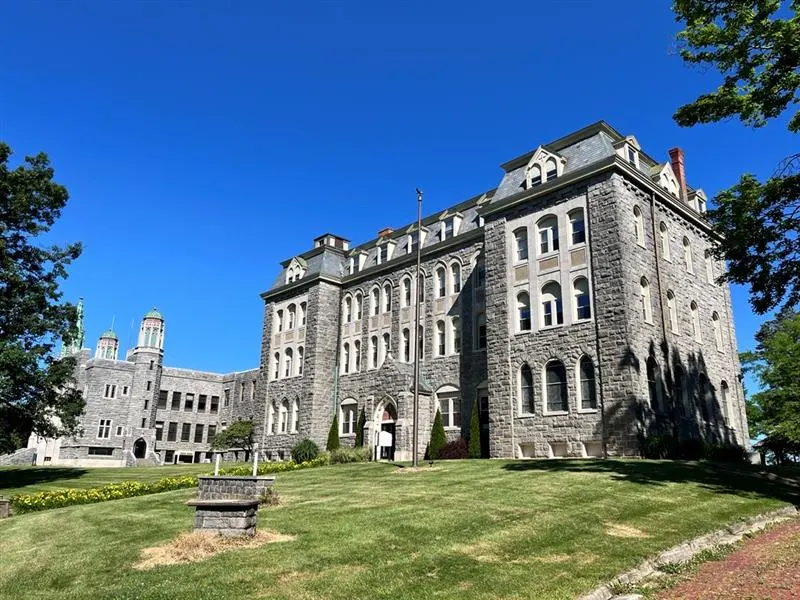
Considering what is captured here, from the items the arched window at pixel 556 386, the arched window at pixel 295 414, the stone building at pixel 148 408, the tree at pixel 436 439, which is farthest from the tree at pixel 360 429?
the stone building at pixel 148 408

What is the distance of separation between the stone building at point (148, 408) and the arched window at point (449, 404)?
88.3ft

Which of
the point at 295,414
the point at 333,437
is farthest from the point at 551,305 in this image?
the point at 295,414

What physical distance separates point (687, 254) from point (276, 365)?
28.2 meters

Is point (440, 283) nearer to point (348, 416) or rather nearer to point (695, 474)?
point (348, 416)

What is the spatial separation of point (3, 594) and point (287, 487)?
1183cm

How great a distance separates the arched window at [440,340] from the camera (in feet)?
115

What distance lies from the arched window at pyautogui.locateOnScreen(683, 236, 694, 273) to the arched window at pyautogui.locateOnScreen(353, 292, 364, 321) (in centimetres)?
1996

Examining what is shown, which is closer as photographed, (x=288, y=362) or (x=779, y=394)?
(x=779, y=394)

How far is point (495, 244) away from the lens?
31.3m

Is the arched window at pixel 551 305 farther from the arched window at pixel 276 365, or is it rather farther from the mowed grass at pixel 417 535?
the arched window at pixel 276 365

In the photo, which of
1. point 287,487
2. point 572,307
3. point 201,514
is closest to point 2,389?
point 287,487

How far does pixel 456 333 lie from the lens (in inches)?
1364

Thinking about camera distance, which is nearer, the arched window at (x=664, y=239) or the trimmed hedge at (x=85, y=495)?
the trimmed hedge at (x=85, y=495)

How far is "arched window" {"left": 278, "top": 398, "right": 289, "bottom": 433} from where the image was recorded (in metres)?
42.5
